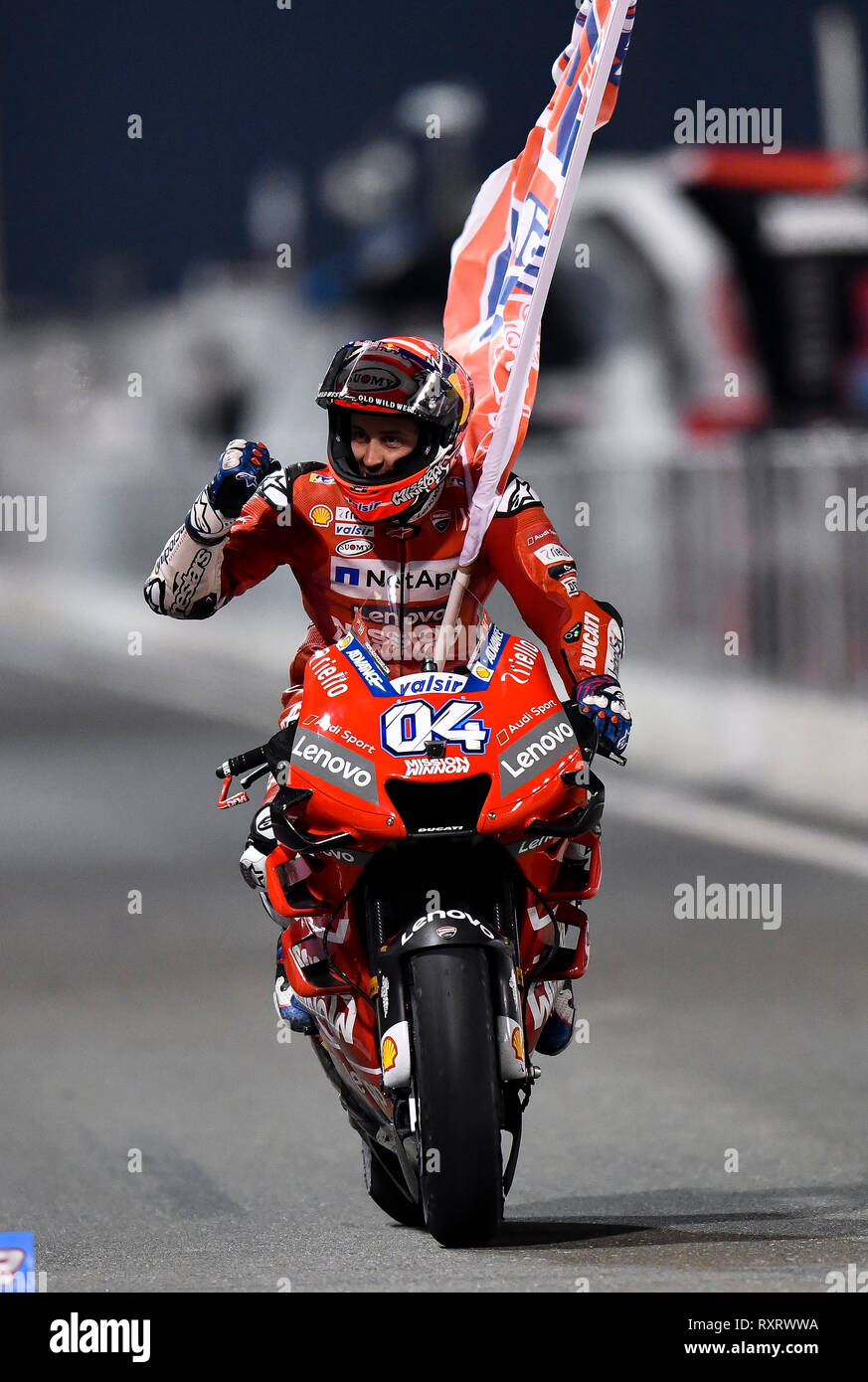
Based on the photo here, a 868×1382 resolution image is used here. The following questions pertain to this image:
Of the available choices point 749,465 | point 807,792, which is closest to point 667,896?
point 807,792

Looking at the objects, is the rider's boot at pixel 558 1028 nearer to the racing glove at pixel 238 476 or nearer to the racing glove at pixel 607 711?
the racing glove at pixel 607 711

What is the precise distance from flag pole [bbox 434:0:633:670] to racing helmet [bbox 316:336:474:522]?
15cm

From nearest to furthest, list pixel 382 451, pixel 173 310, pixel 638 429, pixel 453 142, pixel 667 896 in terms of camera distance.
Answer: pixel 382 451, pixel 667 896, pixel 638 429, pixel 453 142, pixel 173 310

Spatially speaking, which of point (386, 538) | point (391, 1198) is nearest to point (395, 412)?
point (386, 538)

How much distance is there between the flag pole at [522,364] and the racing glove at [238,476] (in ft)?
1.66

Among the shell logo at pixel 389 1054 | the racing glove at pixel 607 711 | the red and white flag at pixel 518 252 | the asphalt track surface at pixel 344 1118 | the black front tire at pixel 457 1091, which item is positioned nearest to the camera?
the black front tire at pixel 457 1091

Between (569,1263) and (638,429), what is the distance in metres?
17.2

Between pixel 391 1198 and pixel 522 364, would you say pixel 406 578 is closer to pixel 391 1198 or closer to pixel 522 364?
pixel 522 364

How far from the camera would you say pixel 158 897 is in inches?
504

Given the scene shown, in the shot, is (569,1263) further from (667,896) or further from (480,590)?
(667,896)
